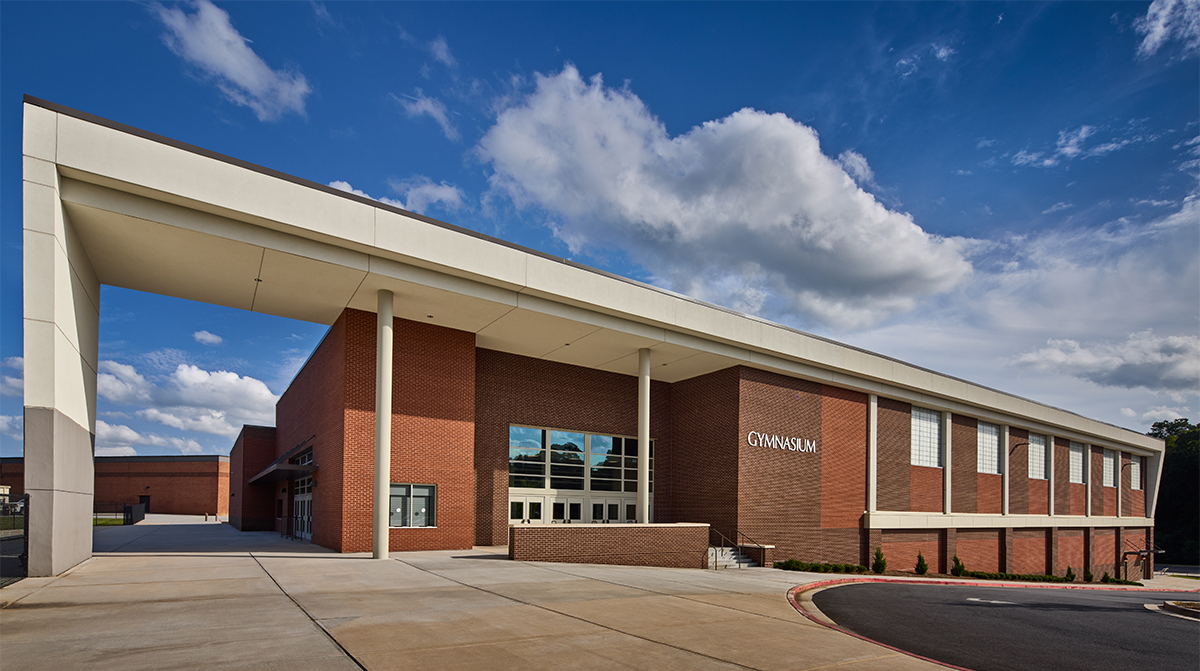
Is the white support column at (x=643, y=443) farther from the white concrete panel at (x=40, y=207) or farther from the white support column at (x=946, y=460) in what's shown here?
the white support column at (x=946, y=460)

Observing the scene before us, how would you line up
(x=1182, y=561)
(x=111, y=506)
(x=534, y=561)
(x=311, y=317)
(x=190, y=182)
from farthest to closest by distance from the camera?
(x=1182, y=561) → (x=111, y=506) → (x=311, y=317) → (x=534, y=561) → (x=190, y=182)

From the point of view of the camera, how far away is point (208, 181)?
53.8 feet

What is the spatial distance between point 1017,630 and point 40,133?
825 inches

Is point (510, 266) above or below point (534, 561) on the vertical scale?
above

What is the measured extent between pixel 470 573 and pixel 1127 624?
13.7 metres

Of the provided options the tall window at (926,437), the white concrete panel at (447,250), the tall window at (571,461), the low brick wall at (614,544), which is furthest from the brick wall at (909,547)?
the white concrete panel at (447,250)

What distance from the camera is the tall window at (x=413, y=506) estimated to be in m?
22.7

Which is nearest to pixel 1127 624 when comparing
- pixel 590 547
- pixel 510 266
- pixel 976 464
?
pixel 590 547

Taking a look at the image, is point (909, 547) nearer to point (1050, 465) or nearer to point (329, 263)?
point (1050, 465)

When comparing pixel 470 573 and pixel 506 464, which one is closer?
pixel 470 573

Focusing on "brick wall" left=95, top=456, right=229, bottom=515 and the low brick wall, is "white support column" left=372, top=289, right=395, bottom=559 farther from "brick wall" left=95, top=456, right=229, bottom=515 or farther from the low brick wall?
"brick wall" left=95, top=456, right=229, bottom=515

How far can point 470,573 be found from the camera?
16.5 meters

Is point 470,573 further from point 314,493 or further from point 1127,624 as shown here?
point 1127,624

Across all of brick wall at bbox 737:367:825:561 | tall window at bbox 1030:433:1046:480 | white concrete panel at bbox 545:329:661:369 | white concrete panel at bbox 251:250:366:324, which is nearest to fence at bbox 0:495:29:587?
white concrete panel at bbox 251:250:366:324
